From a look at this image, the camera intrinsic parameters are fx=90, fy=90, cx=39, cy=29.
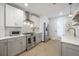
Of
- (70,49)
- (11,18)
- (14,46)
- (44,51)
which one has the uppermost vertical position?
(11,18)

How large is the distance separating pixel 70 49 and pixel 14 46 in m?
2.04

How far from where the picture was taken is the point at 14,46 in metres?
3.25

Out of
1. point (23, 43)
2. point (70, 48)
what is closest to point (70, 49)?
point (70, 48)

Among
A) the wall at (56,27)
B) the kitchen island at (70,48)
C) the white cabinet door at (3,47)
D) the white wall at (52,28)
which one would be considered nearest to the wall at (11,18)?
the white cabinet door at (3,47)

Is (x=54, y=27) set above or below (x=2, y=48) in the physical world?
above

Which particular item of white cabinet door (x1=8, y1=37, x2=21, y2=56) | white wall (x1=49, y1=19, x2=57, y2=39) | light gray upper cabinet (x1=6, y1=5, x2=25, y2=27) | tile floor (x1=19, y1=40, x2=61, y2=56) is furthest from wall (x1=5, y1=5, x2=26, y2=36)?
white wall (x1=49, y1=19, x2=57, y2=39)

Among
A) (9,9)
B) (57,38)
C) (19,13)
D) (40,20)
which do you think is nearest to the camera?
(9,9)

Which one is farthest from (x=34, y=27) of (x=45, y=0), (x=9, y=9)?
(x=45, y=0)

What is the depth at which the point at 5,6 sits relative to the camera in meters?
3.22

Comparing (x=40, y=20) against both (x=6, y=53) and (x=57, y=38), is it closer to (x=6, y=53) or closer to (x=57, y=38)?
(x=57, y=38)

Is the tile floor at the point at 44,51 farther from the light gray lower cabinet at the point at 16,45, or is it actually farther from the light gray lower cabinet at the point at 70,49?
the light gray lower cabinet at the point at 70,49

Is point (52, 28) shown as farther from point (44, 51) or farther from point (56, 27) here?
point (44, 51)

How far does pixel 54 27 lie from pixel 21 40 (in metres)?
4.69

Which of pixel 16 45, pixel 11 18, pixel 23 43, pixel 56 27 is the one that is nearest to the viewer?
pixel 16 45
